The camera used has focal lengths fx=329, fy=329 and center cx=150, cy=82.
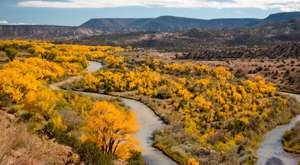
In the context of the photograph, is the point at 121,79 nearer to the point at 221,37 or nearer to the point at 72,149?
the point at 72,149

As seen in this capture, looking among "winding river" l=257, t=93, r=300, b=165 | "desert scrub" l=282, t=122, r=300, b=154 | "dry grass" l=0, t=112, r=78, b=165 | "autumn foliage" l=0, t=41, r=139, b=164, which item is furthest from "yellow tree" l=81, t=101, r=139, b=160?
"dry grass" l=0, t=112, r=78, b=165

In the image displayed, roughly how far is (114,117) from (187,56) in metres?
98.6

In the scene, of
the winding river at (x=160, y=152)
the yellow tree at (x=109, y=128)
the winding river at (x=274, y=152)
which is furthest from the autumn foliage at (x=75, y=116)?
the winding river at (x=274, y=152)

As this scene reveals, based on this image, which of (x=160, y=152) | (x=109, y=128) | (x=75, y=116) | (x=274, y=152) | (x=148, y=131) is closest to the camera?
(x=109, y=128)

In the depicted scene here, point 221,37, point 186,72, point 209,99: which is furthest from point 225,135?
point 221,37

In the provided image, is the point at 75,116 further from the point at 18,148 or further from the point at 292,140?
the point at 18,148

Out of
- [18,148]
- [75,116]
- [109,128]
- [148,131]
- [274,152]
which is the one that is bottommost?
[274,152]

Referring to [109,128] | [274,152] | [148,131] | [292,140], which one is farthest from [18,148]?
[292,140]

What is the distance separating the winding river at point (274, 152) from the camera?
107 ft

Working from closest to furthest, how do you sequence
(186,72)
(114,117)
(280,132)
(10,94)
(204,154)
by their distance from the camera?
(114,117) → (204,154) → (10,94) → (280,132) → (186,72)

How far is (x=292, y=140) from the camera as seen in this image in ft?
124

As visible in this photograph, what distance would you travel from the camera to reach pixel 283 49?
109062mm

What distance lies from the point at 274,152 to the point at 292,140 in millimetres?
3905

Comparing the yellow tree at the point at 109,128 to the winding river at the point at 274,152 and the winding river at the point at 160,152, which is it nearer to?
the winding river at the point at 160,152
